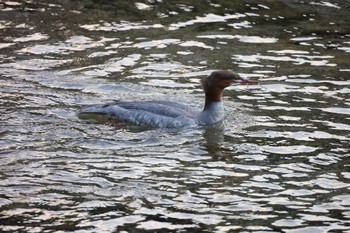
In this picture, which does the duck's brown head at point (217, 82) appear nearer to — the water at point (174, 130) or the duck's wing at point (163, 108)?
the duck's wing at point (163, 108)

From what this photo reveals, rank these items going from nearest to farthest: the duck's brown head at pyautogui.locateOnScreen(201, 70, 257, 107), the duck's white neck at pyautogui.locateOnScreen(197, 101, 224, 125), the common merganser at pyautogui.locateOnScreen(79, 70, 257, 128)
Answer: the common merganser at pyautogui.locateOnScreen(79, 70, 257, 128) → the duck's white neck at pyautogui.locateOnScreen(197, 101, 224, 125) → the duck's brown head at pyautogui.locateOnScreen(201, 70, 257, 107)

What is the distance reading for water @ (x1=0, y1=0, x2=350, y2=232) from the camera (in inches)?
440

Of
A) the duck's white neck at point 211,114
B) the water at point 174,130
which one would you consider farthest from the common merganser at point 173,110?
the water at point 174,130

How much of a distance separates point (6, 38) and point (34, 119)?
543cm

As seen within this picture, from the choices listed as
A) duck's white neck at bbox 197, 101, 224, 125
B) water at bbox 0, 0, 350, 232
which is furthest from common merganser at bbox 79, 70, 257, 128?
water at bbox 0, 0, 350, 232

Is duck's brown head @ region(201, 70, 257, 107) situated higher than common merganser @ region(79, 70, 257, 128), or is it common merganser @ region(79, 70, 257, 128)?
duck's brown head @ region(201, 70, 257, 107)

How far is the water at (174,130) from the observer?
36.6 feet

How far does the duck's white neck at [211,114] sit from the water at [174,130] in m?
0.19

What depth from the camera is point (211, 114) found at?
15180 millimetres

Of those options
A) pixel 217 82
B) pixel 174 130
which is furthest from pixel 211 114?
pixel 174 130

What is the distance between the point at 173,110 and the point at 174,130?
1.20 ft

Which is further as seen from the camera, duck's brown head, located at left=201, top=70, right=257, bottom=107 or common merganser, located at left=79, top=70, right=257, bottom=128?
duck's brown head, located at left=201, top=70, right=257, bottom=107

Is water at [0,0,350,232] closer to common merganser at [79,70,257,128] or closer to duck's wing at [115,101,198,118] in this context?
common merganser at [79,70,257,128]

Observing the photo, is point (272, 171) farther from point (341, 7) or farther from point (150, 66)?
point (341, 7)
